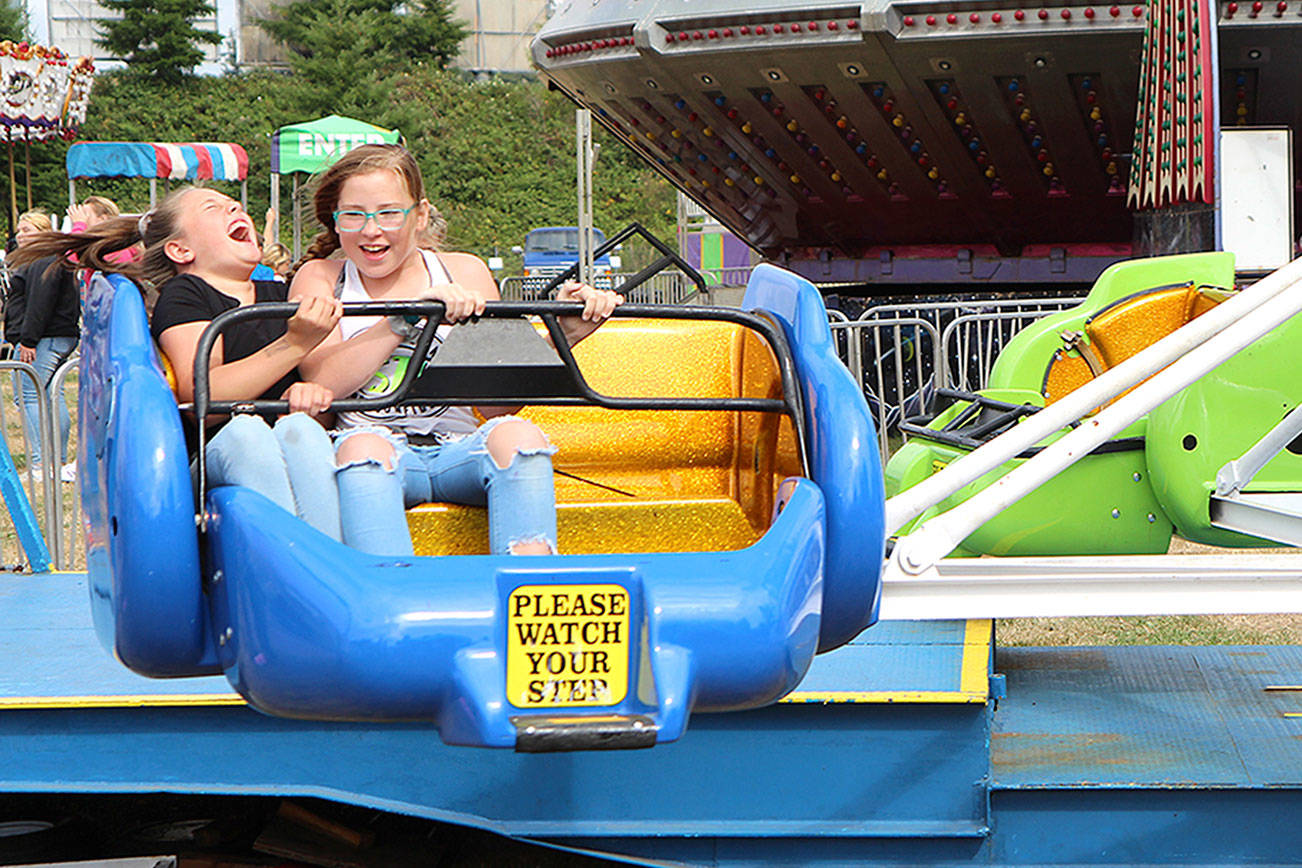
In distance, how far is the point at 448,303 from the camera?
7.15 feet

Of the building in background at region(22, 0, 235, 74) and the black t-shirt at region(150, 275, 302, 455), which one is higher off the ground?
the building in background at region(22, 0, 235, 74)

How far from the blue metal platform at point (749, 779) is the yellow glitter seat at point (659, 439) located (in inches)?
17.4

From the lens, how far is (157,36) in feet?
133

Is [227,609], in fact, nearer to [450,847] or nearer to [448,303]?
[448,303]

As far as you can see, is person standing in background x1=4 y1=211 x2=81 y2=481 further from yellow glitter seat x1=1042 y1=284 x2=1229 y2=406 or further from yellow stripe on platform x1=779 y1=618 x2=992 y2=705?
yellow stripe on platform x1=779 y1=618 x2=992 y2=705

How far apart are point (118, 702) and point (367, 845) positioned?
2.27ft

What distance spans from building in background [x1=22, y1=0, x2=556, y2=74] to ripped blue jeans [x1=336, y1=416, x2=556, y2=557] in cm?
4120

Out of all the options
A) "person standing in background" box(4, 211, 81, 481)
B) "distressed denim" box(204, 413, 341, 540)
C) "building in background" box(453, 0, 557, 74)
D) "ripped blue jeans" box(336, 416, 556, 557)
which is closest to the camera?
"distressed denim" box(204, 413, 341, 540)

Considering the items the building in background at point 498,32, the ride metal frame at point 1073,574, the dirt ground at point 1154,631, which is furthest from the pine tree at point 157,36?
the ride metal frame at point 1073,574

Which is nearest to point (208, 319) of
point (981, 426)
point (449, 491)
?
point (449, 491)

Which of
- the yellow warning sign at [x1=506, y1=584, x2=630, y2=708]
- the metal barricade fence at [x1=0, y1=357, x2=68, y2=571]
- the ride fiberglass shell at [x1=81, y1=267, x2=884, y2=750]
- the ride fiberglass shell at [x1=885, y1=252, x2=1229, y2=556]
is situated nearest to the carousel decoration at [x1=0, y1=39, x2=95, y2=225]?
the metal barricade fence at [x1=0, y1=357, x2=68, y2=571]

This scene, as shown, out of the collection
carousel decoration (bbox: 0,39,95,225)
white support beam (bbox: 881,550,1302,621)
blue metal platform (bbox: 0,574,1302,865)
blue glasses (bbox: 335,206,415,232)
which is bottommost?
blue metal platform (bbox: 0,574,1302,865)

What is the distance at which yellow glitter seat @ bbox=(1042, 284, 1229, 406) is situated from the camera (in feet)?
12.8

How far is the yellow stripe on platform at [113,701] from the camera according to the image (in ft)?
9.11
